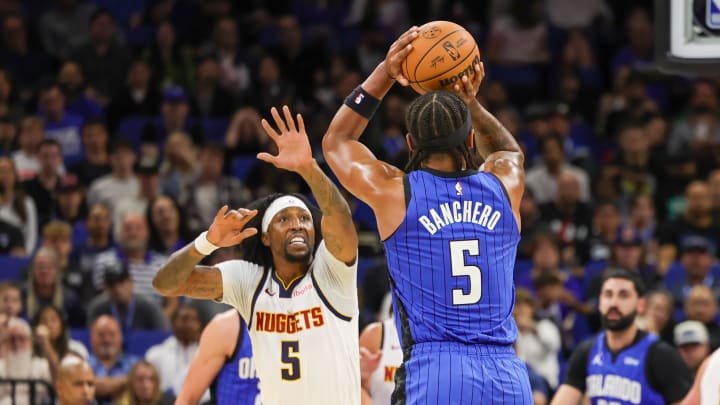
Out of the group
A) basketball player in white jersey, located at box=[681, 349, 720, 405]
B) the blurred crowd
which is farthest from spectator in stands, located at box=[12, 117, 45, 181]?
basketball player in white jersey, located at box=[681, 349, 720, 405]

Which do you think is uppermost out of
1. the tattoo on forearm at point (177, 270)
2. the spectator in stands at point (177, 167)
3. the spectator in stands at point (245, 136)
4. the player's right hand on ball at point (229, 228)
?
the spectator in stands at point (245, 136)

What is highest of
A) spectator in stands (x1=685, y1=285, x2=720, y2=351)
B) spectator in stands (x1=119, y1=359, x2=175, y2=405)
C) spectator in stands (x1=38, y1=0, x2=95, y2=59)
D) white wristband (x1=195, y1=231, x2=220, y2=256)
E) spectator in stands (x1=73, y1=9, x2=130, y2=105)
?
spectator in stands (x1=38, y1=0, x2=95, y2=59)

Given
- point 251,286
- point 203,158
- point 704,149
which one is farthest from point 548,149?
point 251,286

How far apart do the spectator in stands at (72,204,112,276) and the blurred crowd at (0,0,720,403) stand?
0.07 feet

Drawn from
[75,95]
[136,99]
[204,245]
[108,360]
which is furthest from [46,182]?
[204,245]

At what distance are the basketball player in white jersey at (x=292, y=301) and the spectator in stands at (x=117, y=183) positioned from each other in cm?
622

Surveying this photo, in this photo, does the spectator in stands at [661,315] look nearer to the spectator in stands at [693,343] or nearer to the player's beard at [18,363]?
the spectator in stands at [693,343]

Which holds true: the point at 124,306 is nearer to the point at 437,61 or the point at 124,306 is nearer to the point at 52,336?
the point at 52,336

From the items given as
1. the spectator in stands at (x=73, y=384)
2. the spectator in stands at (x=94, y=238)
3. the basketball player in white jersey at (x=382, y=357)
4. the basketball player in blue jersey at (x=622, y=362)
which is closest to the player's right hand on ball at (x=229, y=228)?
the basketball player in white jersey at (x=382, y=357)

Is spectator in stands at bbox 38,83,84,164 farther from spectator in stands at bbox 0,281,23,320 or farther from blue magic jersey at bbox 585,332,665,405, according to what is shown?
blue magic jersey at bbox 585,332,665,405

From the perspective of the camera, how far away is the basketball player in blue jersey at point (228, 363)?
297 inches

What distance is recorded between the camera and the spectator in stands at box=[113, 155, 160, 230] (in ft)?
41.8

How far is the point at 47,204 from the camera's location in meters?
12.8

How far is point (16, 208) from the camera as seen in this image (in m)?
12.2
